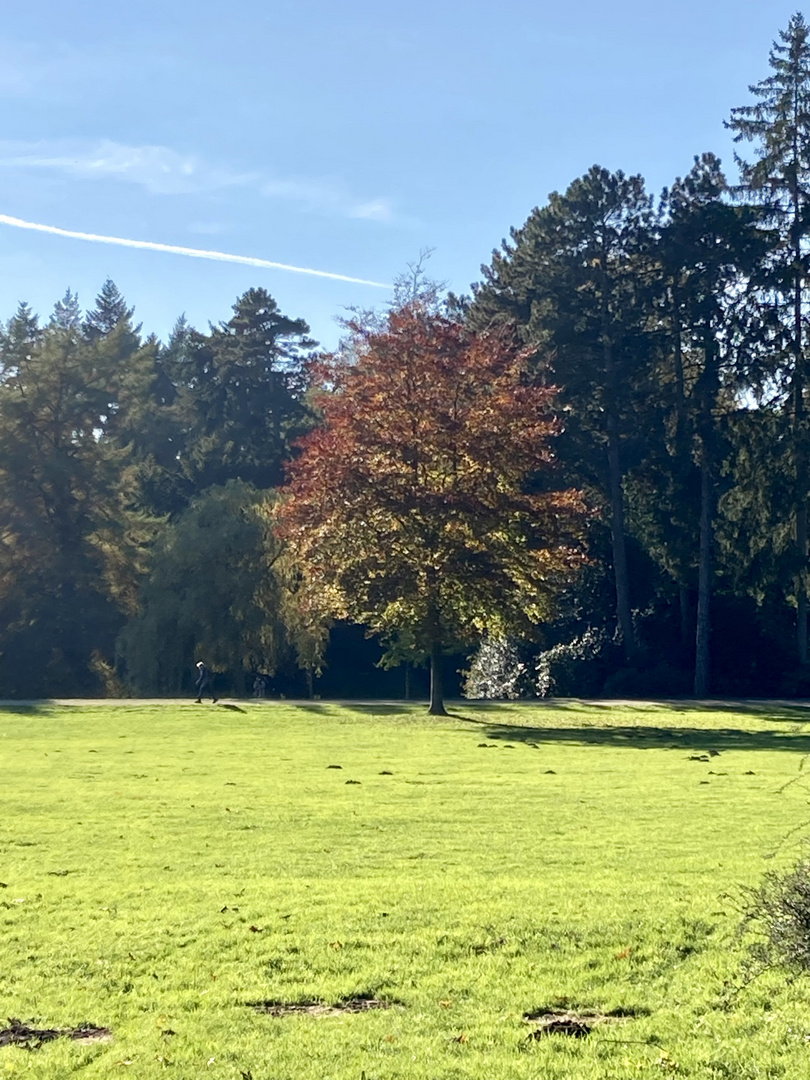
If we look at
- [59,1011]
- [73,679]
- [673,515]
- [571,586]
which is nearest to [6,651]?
[73,679]

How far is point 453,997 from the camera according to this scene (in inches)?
288

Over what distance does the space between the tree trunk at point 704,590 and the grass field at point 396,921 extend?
88.9 ft

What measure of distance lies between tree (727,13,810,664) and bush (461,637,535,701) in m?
10.7

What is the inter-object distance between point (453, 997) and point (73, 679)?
5441 cm

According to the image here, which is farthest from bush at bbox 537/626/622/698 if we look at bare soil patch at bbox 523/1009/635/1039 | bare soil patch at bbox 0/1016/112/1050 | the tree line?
bare soil patch at bbox 0/1016/112/1050

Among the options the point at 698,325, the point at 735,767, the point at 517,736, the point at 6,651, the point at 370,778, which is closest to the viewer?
the point at 370,778

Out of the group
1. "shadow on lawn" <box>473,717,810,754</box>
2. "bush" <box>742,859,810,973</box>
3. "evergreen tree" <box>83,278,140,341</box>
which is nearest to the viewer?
"bush" <box>742,859,810,973</box>

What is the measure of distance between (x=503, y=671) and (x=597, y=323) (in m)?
15.3

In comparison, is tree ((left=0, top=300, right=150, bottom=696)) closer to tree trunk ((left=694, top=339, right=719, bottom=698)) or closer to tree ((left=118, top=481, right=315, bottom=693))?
tree ((left=118, top=481, right=315, bottom=693))

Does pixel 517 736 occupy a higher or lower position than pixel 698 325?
lower

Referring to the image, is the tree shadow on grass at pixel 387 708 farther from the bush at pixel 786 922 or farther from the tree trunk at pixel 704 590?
the bush at pixel 786 922

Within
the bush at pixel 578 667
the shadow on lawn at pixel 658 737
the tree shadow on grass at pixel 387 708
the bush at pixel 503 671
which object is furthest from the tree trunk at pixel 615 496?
the shadow on lawn at pixel 658 737

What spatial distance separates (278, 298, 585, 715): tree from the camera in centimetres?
3547

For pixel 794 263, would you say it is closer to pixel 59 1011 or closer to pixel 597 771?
pixel 597 771
